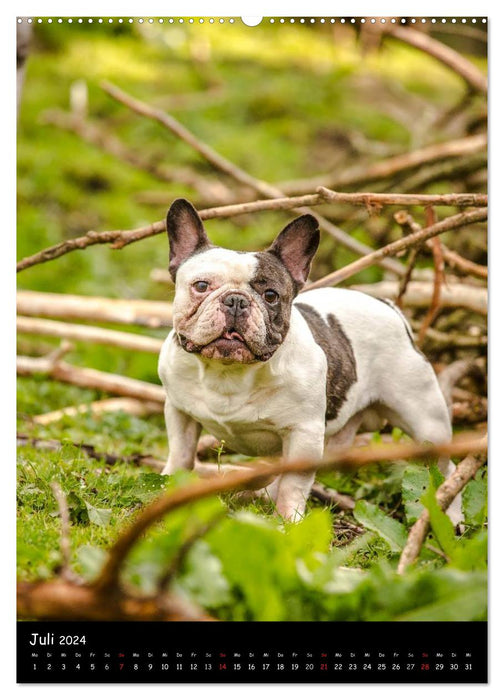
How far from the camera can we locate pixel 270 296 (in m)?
3.05

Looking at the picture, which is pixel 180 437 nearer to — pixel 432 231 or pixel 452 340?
pixel 432 231

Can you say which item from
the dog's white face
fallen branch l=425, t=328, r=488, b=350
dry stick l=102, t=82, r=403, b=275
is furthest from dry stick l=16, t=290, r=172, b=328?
the dog's white face

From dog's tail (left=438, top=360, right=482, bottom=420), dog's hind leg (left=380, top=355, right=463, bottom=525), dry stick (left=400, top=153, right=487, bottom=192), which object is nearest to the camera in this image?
dog's hind leg (left=380, top=355, right=463, bottom=525)

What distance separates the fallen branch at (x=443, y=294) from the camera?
4648mm

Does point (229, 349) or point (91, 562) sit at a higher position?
point (229, 349)

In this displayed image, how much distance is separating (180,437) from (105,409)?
5.23 feet

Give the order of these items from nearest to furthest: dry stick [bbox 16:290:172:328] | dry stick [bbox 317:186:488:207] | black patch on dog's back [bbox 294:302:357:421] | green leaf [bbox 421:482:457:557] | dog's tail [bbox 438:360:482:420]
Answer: green leaf [bbox 421:482:457:557] < dry stick [bbox 317:186:488:207] < black patch on dog's back [bbox 294:302:357:421] < dog's tail [bbox 438:360:482:420] < dry stick [bbox 16:290:172:328]

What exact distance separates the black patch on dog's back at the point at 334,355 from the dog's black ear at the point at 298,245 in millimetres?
291

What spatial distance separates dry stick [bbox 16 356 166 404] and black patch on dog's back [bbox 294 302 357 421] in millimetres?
1749

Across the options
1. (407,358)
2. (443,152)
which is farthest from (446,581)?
(443,152)

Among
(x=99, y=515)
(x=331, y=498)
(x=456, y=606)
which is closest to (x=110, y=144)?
(x=331, y=498)

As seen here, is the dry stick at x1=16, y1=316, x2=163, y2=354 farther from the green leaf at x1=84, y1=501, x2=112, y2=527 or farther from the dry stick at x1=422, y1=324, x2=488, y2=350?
the green leaf at x1=84, y1=501, x2=112, y2=527

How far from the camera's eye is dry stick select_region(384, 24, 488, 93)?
5.28 meters

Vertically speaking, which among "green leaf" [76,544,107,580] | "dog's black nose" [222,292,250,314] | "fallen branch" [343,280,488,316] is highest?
"fallen branch" [343,280,488,316]
